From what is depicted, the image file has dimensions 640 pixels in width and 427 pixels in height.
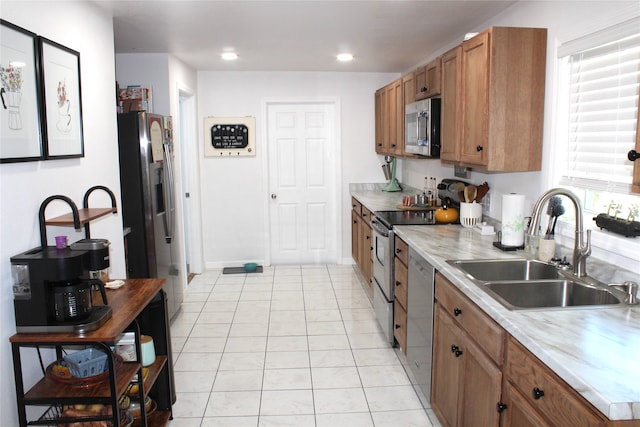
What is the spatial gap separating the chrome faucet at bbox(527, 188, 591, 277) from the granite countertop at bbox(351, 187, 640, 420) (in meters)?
0.08

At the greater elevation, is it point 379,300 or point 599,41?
point 599,41

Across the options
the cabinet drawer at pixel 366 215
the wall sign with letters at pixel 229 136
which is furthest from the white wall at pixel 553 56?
the wall sign with letters at pixel 229 136

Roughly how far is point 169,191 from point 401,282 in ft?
7.21

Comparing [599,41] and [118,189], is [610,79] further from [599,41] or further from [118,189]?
[118,189]

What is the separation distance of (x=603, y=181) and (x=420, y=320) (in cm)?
124

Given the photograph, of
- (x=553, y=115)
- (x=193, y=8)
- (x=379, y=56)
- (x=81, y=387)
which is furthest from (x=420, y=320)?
(x=379, y=56)

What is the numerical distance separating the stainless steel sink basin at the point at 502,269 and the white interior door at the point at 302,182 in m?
3.77

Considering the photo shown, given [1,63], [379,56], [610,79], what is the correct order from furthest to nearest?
1. [379,56]
2. [610,79]
3. [1,63]

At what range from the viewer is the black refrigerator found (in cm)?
372

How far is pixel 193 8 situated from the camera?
315cm

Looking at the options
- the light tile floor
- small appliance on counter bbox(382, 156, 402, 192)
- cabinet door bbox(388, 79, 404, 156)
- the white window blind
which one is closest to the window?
the white window blind

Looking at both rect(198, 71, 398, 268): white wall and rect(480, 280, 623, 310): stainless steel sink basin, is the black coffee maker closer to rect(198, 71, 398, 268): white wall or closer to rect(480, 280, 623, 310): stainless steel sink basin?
rect(480, 280, 623, 310): stainless steel sink basin

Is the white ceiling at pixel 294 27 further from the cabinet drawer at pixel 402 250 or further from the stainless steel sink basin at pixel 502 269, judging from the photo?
the stainless steel sink basin at pixel 502 269

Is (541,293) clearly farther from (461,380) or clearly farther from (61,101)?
(61,101)
